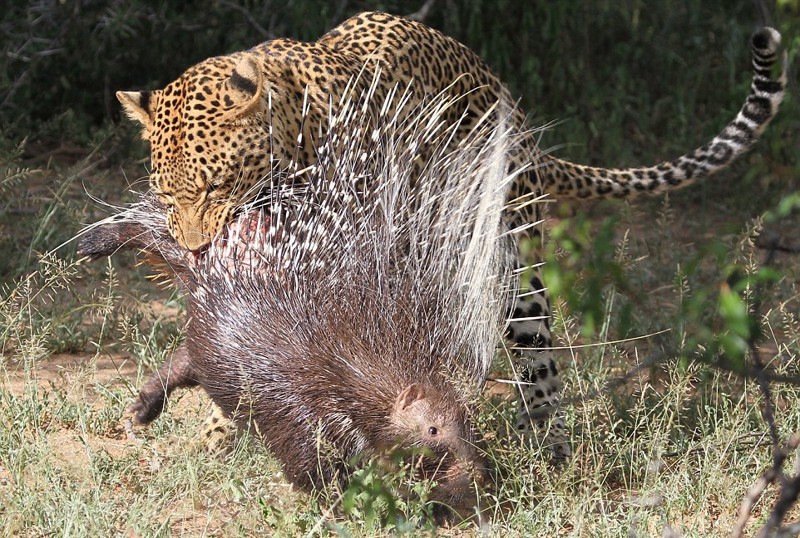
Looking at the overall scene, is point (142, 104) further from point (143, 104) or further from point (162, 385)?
point (162, 385)

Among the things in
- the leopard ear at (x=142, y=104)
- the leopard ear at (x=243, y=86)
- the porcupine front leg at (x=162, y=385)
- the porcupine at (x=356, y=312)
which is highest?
the leopard ear at (x=243, y=86)

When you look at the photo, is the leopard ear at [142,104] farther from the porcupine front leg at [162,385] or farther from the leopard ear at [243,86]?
the porcupine front leg at [162,385]

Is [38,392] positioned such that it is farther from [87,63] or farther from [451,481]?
[87,63]

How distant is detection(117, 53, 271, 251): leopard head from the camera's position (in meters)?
3.61

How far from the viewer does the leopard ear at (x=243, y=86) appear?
3656 millimetres

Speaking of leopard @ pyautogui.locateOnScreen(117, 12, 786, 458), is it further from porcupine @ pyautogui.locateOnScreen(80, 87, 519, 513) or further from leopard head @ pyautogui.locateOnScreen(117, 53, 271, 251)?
porcupine @ pyautogui.locateOnScreen(80, 87, 519, 513)

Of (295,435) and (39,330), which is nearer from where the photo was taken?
(295,435)

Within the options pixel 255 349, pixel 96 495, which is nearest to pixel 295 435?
pixel 255 349

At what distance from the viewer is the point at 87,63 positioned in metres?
7.87

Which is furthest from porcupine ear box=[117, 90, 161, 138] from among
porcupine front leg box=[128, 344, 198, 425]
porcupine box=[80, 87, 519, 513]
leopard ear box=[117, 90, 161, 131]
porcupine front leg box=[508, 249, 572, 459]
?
porcupine front leg box=[508, 249, 572, 459]

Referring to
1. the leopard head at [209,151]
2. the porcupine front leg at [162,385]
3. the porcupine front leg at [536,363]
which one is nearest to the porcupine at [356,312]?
the leopard head at [209,151]

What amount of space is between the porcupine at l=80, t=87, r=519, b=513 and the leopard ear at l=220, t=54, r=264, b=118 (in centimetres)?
26

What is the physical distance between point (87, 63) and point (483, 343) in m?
5.18

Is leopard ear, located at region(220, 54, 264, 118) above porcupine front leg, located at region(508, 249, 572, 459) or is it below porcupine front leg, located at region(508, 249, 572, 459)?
above
